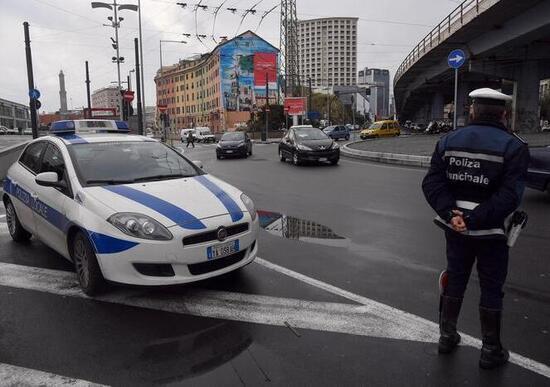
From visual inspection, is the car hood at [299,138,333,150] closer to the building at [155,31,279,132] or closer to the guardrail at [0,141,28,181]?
the guardrail at [0,141,28,181]

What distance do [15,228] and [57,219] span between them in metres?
2.08

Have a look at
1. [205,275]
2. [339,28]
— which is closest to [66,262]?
[205,275]

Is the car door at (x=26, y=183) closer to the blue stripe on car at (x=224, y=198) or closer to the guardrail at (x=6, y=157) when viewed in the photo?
the blue stripe on car at (x=224, y=198)

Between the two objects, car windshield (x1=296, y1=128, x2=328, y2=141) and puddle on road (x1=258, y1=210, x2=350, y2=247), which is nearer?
puddle on road (x1=258, y1=210, x2=350, y2=247)

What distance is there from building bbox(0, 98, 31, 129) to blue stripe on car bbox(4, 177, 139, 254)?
128 m

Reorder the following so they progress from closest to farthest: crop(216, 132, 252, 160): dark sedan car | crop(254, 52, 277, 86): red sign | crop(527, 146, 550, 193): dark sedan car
A: 1. crop(527, 146, 550, 193): dark sedan car
2. crop(216, 132, 252, 160): dark sedan car
3. crop(254, 52, 277, 86): red sign

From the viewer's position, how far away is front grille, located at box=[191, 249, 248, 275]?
445cm

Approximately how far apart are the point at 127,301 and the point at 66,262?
162cm

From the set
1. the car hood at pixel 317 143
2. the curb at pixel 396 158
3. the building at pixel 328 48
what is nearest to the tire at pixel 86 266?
the curb at pixel 396 158

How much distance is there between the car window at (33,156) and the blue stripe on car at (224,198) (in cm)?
209

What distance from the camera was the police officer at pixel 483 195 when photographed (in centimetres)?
314

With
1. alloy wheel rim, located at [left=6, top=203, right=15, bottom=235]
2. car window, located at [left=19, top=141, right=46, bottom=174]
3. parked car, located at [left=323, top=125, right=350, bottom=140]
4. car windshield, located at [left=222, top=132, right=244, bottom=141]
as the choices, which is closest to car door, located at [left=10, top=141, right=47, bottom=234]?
car window, located at [left=19, top=141, right=46, bottom=174]

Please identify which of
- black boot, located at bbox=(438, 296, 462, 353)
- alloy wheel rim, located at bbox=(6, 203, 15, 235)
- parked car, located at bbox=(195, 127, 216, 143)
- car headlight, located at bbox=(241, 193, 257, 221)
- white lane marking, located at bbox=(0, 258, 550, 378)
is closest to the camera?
black boot, located at bbox=(438, 296, 462, 353)

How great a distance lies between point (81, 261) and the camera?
4812mm
